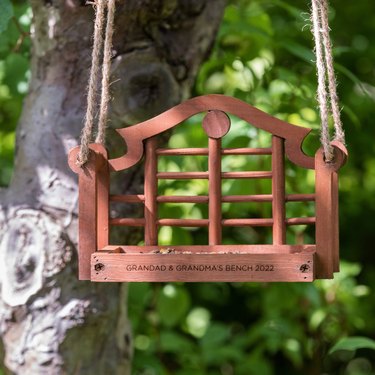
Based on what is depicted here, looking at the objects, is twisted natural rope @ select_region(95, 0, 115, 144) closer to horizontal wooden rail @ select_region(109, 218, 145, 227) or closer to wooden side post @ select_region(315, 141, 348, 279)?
horizontal wooden rail @ select_region(109, 218, 145, 227)

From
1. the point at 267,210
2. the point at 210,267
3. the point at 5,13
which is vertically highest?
the point at 5,13

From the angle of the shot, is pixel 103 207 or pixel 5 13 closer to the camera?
pixel 103 207

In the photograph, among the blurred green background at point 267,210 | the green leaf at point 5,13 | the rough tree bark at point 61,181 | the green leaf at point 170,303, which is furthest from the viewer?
the green leaf at point 170,303

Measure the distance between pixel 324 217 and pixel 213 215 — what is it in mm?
165

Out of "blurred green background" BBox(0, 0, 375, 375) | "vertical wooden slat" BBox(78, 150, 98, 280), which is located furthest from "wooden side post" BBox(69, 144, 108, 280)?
"blurred green background" BBox(0, 0, 375, 375)

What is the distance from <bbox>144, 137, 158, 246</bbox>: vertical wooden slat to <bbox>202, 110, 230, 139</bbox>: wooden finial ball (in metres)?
0.09

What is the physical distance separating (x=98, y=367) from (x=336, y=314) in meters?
1.25

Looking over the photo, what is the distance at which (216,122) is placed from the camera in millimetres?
1310

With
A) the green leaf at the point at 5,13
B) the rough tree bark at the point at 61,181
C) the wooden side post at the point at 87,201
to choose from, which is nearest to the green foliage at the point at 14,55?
the green leaf at the point at 5,13

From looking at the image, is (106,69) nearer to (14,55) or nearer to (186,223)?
(186,223)

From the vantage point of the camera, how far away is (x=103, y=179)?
1.34 metres

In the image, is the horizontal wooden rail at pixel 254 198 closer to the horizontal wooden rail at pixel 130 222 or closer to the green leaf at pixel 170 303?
the horizontal wooden rail at pixel 130 222

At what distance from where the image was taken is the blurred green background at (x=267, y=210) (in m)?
2.20

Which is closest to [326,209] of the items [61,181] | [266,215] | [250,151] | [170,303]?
[250,151]
